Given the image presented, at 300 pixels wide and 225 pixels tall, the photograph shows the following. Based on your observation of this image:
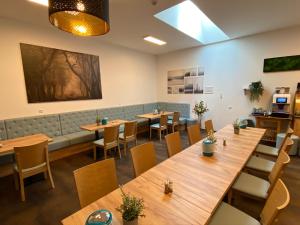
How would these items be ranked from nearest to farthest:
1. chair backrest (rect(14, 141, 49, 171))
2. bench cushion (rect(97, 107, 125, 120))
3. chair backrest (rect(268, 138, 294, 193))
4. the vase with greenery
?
chair backrest (rect(268, 138, 294, 193)) → chair backrest (rect(14, 141, 49, 171)) → the vase with greenery → bench cushion (rect(97, 107, 125, 120))

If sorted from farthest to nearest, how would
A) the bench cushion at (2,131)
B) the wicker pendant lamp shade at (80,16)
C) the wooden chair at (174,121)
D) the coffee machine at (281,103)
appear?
the wooden chair at (174,121) → the coffee machine at (281,103) → the bench cushion at (2,131) → the wicker pendant lamp shade at (80,16)

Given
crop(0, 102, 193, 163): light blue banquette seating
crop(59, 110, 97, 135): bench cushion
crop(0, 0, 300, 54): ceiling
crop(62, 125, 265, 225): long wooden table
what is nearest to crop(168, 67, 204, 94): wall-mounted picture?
crop(0, 0, 300, 54): ceiling

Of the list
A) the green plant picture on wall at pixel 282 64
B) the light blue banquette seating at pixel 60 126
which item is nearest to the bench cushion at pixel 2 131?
the light blue banquette seating at pixel 60 126

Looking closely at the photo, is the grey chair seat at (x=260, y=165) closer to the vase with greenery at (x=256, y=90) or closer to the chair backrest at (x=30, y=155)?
the vase with greenery at (x=256, y=90)

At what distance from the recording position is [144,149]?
1913 mm

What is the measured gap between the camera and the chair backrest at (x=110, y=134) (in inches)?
129

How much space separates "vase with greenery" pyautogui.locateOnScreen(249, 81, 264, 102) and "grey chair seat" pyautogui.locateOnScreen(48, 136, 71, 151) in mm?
4962

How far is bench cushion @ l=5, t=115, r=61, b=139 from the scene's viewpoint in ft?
10.7

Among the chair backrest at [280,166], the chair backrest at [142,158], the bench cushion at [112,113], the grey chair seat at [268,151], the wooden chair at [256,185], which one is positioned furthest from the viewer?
the bench cushion at [112,113]

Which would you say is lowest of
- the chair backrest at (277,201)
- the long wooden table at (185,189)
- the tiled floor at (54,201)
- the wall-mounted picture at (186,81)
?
the tiled floor at (54,201)

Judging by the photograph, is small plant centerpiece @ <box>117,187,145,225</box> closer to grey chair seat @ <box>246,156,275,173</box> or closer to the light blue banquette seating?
grey chair seat @ <box>246,156,275,173</box>

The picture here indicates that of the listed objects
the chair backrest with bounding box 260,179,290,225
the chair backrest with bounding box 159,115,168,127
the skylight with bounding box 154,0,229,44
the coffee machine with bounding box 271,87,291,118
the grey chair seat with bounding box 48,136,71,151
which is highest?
the skylight with bounding box 154,0,229,44

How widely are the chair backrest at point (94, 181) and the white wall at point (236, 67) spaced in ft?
15.3

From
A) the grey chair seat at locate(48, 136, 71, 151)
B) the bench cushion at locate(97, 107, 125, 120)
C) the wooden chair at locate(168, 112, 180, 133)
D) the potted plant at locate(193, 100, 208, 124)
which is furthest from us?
the potted plant at locate(193, 100, 208, 124)
